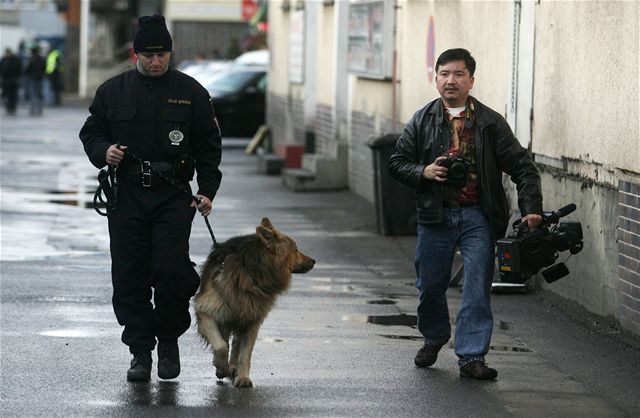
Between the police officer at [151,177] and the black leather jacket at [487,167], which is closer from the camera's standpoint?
the police officer at [151,177]

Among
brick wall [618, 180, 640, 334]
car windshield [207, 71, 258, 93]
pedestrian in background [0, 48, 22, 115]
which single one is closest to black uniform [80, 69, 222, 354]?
brick wall [618, 180, 640, 334]

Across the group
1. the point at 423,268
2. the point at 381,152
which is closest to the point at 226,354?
the point at 423,268

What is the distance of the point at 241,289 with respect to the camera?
312 inches

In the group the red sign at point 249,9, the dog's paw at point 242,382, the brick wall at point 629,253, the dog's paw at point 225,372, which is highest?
the red sign at point 249,9

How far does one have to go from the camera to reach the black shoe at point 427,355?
8.70 meters

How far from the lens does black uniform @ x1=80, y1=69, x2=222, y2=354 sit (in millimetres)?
8047

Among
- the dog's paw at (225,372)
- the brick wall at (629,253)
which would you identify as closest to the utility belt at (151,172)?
the dog's paw at (225,372)

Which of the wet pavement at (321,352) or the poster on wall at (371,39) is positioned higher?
the poster on wall at (371,39)

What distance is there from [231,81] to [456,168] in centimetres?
2629

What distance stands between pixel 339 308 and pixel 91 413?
3.95 meters

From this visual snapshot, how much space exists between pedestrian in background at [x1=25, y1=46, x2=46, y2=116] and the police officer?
37701 millimetres

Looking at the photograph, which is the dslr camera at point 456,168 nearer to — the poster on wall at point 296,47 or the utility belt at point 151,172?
the utility belt at point 151,172

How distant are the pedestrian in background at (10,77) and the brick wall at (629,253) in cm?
3704

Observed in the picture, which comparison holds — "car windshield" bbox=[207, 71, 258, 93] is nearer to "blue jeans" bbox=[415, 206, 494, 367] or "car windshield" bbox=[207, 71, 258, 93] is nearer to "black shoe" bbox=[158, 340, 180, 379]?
"blue jeans" bbox=[415, 206, 494, 367]
